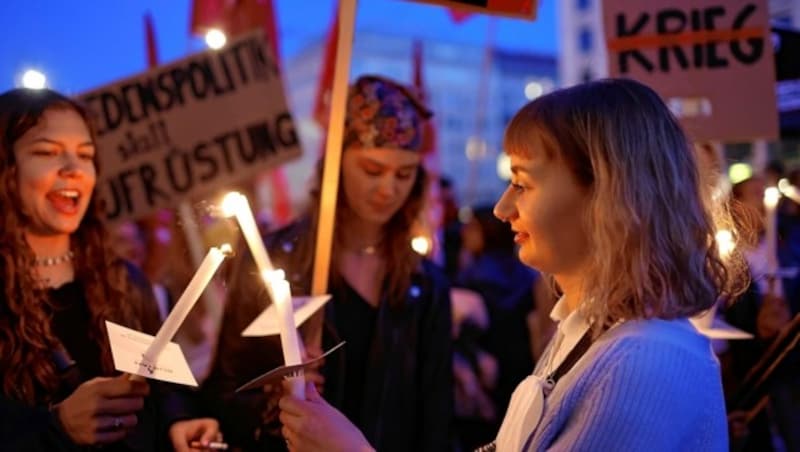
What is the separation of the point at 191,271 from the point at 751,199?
284cm

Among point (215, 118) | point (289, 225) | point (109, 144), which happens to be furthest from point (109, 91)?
point (289, 225)

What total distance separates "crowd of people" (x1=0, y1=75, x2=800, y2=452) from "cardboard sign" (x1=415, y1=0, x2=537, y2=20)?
0.52 m

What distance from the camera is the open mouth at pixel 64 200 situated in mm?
2238

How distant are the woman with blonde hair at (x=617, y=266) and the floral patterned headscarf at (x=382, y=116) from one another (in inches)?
48.9

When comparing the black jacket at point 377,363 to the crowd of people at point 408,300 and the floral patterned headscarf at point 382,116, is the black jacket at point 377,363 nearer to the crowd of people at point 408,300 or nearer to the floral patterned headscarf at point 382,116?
the crowd of people at point 408,300

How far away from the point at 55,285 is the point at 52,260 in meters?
0.07

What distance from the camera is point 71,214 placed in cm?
227

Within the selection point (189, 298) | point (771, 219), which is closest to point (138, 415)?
point (189, 298)

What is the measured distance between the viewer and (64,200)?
2258mm

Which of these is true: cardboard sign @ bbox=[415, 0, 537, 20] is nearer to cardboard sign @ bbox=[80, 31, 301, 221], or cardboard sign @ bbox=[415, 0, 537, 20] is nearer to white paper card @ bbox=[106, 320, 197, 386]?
white paper card @ bbox=[106, 320, 197, 386]

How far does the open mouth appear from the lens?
7.34 feet

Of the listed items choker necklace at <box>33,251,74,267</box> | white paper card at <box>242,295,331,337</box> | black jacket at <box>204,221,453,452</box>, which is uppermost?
choker necklace at <box>33,251,74,267</box>

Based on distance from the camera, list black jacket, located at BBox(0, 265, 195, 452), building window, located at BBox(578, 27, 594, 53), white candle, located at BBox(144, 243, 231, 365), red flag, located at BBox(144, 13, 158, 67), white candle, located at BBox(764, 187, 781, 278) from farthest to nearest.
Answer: building window, located at BBox(578, 27, 594, 53), red flag, located at BBox(144, 13, 158, 67), white candle, located at BBox(764, 187, 781, 278), black jacket, located at BBox(0, 265, 195, 452), white candle, located at BBox(144, 243, 231, 365)

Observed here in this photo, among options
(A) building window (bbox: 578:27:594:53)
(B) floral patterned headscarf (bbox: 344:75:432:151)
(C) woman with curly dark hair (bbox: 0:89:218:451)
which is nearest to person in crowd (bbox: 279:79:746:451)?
(C) woman with curly dark hair (bbox: 0:89:218:451)
